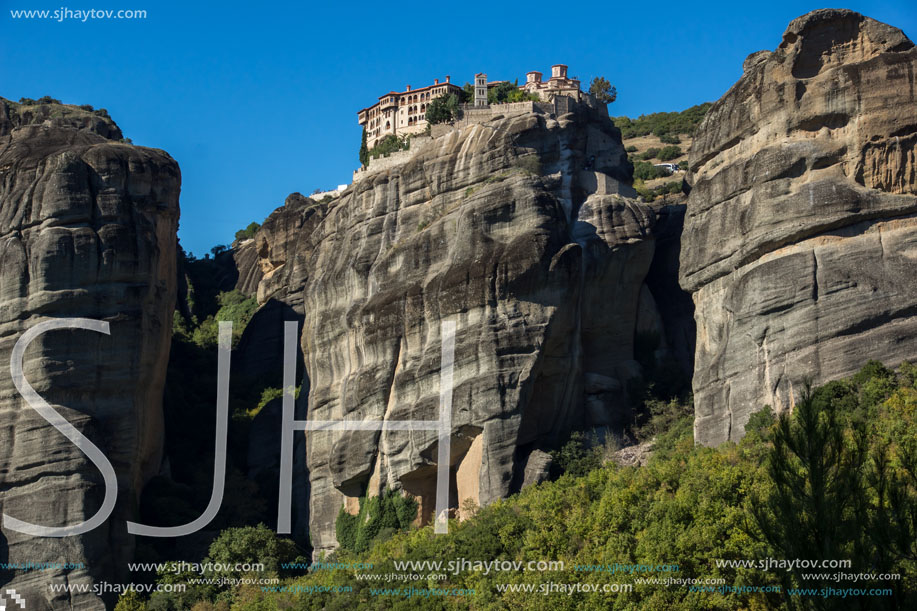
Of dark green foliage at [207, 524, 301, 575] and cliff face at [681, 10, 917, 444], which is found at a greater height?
cliff face at [681, 10, 917, 444]

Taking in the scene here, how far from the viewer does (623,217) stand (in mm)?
52906

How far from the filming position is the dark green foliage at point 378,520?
49.6 m

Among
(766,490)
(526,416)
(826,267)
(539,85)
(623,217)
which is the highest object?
(539,85)

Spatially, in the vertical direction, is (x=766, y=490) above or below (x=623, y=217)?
below

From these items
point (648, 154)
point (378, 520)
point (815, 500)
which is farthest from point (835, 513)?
point (648, 154)

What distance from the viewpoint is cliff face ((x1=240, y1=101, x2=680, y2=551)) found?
48438mm

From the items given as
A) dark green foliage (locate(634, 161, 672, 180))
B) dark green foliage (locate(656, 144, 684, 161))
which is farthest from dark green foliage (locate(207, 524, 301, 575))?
dark green foliage (locate(656, 144, 684, 161))

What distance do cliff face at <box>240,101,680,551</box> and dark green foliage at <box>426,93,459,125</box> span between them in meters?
4.46

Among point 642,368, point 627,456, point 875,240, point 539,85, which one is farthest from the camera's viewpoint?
point 539,85

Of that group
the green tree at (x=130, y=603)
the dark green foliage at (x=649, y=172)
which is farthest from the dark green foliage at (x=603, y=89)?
the green tree at (x=130, y=603)

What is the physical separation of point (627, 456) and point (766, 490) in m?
12.6

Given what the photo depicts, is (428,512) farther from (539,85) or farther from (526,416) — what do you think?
(539,85)

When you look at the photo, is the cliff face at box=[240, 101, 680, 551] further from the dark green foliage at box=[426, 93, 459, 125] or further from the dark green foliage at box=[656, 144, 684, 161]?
the dark green foliage at box=[656, 144, 684, 161]

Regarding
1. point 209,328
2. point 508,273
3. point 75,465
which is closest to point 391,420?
point 508,273
